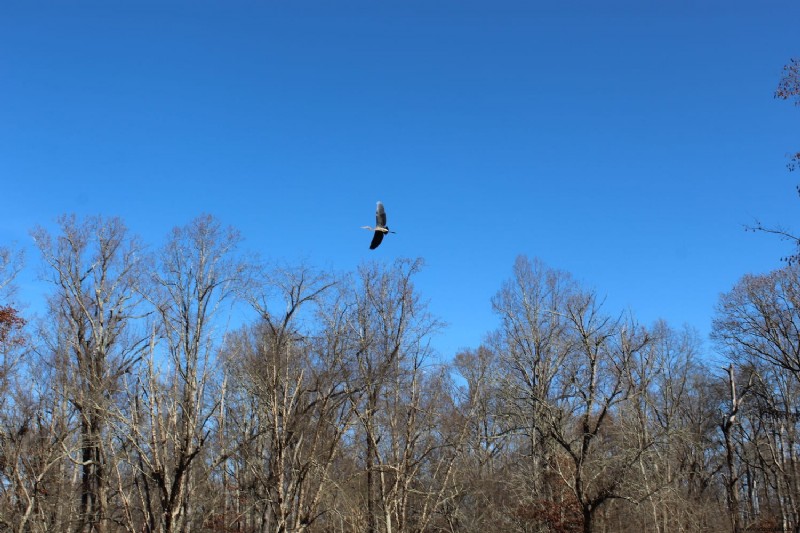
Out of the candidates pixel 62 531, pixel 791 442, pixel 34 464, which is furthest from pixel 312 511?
pixel 791 442

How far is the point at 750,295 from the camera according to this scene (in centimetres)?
2536

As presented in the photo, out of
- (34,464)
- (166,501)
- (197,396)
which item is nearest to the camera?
(166,501)

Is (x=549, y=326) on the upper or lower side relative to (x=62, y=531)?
upper

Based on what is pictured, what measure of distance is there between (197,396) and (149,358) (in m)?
1.98

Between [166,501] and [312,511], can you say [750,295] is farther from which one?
[166,501]

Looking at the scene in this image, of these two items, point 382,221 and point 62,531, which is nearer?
point 382,221

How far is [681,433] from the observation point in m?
14.6

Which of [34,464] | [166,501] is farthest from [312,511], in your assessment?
[34,464]

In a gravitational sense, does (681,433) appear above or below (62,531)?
above

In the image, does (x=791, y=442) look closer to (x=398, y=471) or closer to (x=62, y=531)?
(x=398, y=471)

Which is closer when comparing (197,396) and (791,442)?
(197,396)

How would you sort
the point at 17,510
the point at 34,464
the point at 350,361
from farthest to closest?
the point at 34,464 → the point at 17,510 → the point at 350,361

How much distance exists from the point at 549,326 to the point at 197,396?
16692mm

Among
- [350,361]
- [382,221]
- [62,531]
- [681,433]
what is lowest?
[62,531]
